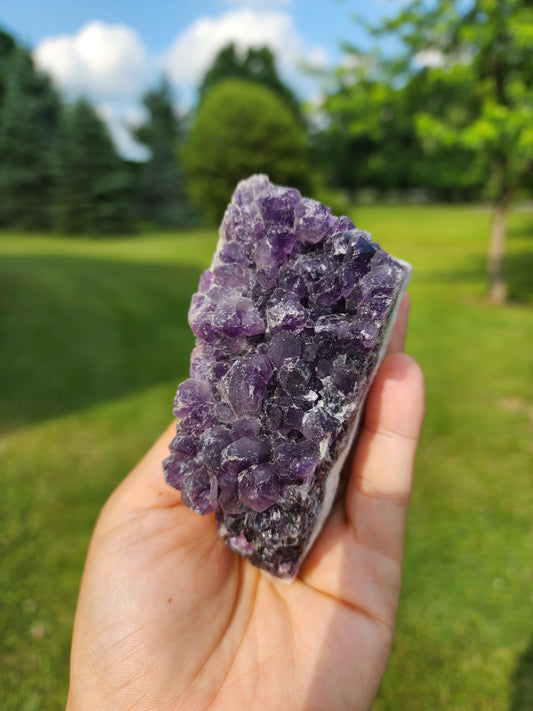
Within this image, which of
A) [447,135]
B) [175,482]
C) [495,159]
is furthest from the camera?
[495,159]

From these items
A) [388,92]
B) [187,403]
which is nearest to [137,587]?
[187,403]

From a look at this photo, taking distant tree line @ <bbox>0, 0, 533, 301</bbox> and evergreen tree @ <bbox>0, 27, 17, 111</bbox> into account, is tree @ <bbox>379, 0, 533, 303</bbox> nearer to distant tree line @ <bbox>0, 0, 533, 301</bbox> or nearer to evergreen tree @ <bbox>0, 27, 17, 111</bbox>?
distant tree line @ <bbox>0, 0, 533, 301</bbox>

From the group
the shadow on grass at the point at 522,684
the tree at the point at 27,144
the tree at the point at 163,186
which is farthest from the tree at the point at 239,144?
the shadow on grass at the point at 522,684

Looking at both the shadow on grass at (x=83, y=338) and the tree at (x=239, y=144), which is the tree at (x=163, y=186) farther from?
the shadow on grass at (x=83, y=338)

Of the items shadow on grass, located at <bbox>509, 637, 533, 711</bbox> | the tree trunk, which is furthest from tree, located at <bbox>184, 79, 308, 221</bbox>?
shadow on grass, located at <bbox>509, 637, 533, 711</bbox>

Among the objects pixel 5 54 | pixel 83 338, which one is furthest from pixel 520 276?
pixel 5 54

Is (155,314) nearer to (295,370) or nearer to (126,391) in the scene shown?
(126,391)
